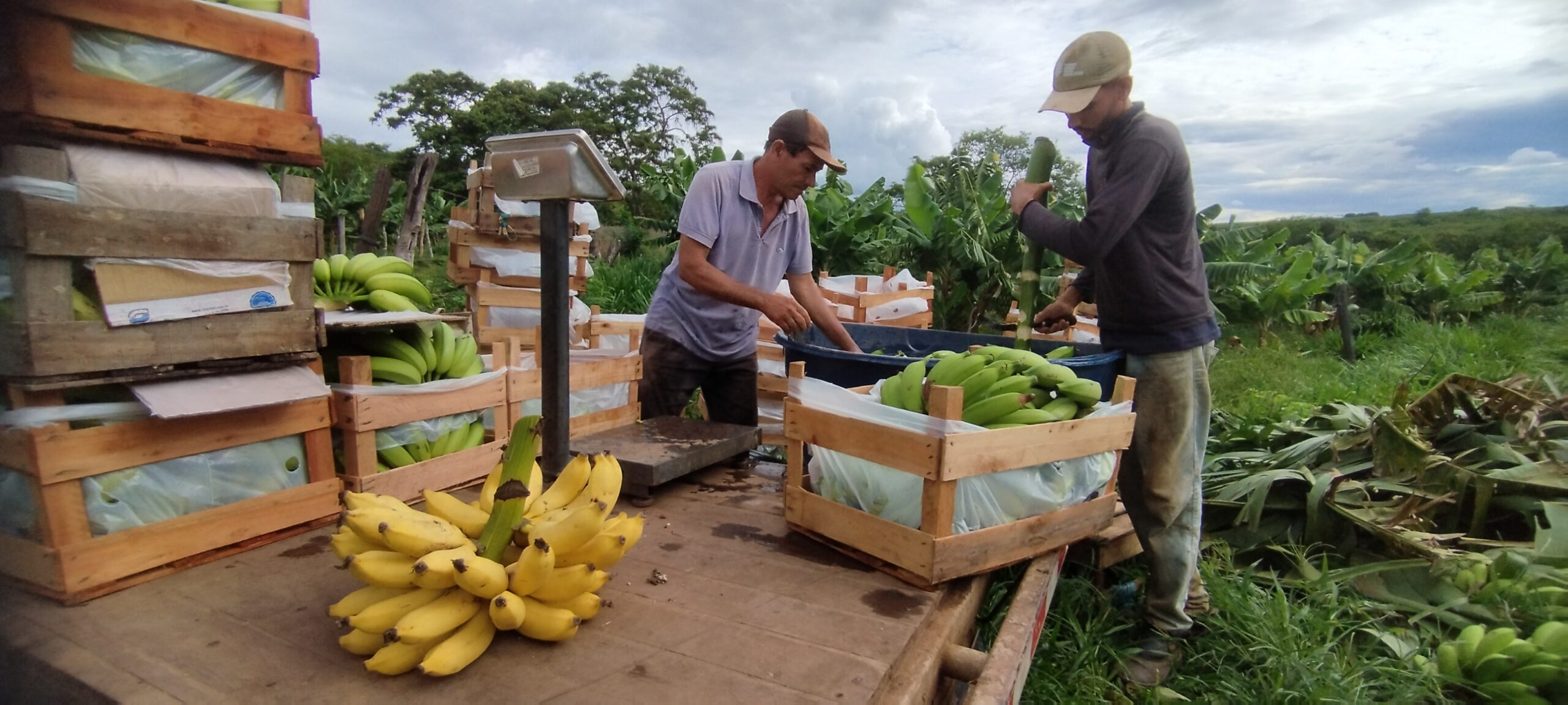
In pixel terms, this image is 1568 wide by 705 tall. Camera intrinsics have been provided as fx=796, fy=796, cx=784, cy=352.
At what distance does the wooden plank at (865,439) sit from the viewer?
1982mm

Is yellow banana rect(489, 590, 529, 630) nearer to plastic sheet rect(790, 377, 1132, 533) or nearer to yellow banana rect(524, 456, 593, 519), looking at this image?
yellow banana rect(524, 456, 593, 519)

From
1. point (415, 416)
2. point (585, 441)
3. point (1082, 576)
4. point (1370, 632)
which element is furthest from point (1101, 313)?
point (415, 416)

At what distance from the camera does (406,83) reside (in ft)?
125

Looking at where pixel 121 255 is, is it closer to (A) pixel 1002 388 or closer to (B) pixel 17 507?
(B) pixel 17 507

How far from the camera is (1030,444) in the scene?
2.15 m

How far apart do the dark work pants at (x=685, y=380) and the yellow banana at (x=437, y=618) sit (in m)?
2.00

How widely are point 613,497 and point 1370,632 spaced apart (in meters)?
3.02

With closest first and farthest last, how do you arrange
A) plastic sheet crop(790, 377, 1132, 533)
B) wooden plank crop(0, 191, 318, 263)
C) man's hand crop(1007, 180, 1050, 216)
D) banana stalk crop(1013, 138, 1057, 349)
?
wooden plank crop(0, 191, 318, 263) < plastic sheet crop(790, 377, 1132, 533) < man's hand crop(1007, 180, 1050, 216) < banana stalk crop(1013, 138, 1057, 349)

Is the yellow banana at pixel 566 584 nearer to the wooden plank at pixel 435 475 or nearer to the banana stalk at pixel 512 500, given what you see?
the banana stalk at pixel 512 500


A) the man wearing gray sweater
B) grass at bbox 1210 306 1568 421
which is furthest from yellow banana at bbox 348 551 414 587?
grass at bbox 1210 306 1568 421

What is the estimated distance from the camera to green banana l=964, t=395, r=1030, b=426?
2199 mm

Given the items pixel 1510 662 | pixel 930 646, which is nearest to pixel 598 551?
pixel 930 646

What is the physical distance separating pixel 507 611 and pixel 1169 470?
89.0 inches

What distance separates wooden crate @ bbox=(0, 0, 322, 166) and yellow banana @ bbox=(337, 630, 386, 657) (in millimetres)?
1260
